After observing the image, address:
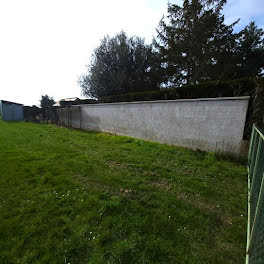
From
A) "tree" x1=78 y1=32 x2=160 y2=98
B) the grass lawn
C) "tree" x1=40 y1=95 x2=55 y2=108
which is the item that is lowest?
the grass lawn

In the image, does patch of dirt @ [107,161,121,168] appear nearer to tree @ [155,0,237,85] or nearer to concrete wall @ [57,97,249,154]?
concrete wall @ [57,97,249,154]

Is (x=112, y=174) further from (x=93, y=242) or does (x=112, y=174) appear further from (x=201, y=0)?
(x=201, y=0)

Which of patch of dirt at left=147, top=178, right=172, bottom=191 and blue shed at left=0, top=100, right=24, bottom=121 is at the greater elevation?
blue shed at left=0, top=100, right=24, bottom=121

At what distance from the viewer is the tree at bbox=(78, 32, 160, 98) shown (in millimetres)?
12000

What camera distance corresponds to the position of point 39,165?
12.3ft

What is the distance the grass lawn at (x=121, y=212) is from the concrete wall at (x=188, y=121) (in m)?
1.16

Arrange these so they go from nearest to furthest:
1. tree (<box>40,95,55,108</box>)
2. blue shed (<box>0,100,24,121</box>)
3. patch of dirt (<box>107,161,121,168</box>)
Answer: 1. patch of dirt (<box>107,161,121,168</box>)
2. blue shed (<box>0,100,24,121</box>)
3. tree (<box>40,95,55,108</box>)

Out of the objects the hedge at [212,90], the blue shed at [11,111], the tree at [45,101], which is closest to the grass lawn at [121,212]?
the hedge at [212,90]

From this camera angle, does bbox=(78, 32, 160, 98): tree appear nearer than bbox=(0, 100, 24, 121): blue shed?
Yes

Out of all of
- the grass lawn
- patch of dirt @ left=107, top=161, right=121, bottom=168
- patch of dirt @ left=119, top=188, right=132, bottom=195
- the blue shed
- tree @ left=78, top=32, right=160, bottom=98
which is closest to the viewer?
the grass lawn

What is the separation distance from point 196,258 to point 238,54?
48.5 ft

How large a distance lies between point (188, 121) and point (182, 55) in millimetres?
8991

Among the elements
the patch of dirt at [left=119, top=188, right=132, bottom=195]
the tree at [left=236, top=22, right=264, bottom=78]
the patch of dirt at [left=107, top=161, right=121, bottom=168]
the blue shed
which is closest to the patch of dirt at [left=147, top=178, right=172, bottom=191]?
the patch of dirt at [left=119, top=188, right=132, bottom=195]

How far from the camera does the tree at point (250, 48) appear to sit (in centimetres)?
1086
